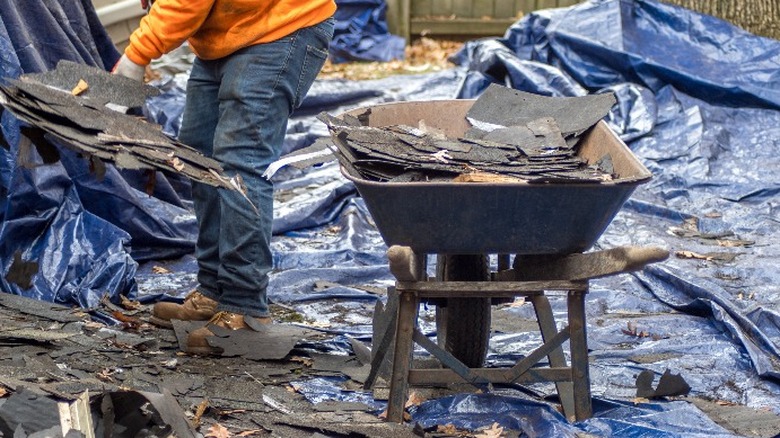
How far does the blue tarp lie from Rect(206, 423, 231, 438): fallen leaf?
63 cm

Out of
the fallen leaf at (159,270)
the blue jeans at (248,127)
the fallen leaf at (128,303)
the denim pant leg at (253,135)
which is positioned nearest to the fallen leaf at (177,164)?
the blue jeans at (248,127)

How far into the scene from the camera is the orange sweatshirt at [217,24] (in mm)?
3969

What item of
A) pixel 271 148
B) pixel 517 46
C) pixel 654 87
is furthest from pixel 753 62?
pixel 271 148

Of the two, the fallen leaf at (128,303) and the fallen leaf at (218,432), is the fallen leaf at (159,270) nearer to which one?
the fallen leaf at (128,303)

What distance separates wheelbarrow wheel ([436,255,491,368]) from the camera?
394 centimetres

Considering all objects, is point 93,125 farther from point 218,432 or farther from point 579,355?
point 579,355

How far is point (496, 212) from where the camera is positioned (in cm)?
332

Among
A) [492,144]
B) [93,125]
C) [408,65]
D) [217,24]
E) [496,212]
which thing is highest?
[217,24]

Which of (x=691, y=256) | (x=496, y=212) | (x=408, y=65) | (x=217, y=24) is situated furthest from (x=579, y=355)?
(x=408, y=65)

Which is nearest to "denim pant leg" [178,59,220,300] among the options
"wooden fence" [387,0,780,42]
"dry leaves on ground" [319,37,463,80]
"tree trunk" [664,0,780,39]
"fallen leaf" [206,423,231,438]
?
"fallen leaf" [206,423,231,438]

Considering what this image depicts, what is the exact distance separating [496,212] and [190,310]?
1.75 m

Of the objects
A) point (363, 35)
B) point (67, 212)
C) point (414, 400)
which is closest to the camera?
point (414, 400)

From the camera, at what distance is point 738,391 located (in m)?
4.15

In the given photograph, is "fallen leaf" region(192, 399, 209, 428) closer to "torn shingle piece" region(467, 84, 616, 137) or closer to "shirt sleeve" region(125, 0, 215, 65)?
"shirt sleeve" region(125, 0, 215, 65)
